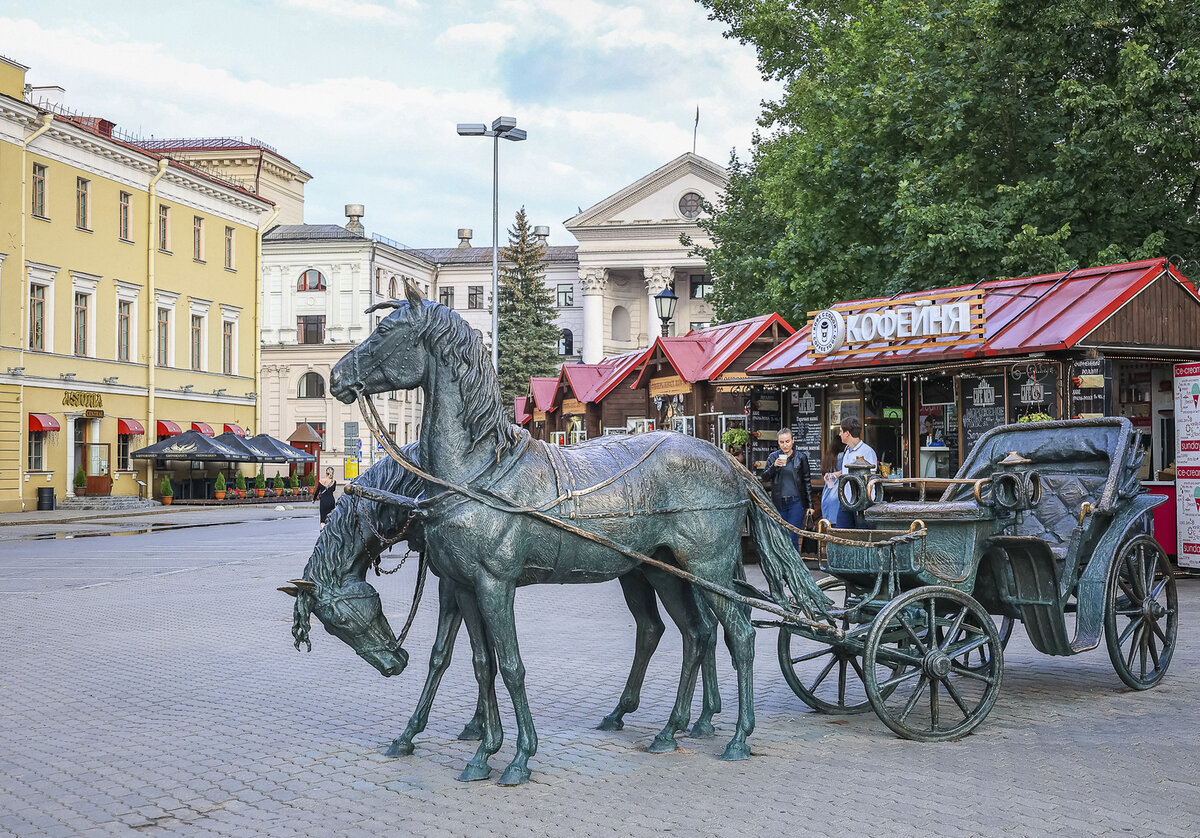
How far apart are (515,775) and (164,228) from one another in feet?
146

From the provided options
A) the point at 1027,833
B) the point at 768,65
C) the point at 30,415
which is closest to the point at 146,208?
the point at 30,415

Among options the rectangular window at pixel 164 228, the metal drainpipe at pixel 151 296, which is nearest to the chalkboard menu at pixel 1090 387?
the metal drainpipe at pixel 151 296

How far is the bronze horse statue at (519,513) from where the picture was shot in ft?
20.5

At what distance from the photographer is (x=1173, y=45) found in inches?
766

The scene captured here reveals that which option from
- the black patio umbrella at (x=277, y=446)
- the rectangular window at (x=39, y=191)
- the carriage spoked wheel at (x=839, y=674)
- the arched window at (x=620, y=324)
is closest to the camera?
the carriage spoked wheel at (x=839, y=674)

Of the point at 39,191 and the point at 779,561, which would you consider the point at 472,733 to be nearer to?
the point at 779,561

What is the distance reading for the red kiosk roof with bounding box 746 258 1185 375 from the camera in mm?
14977

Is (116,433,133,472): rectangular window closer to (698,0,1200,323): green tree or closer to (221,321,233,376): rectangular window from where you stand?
(221,321,233,376): rectangular window

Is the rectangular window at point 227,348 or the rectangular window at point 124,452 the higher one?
the rectangular window at point 227,348

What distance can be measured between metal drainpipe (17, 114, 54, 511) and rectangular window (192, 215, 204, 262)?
33.1ft

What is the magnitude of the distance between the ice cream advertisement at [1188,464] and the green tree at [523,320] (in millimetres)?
55186

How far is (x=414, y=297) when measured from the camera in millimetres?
6336

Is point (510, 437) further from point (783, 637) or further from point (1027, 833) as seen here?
point (1027, 833)

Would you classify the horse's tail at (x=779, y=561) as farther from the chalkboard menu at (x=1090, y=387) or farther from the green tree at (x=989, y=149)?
the green tree at (x=989, y=149)
